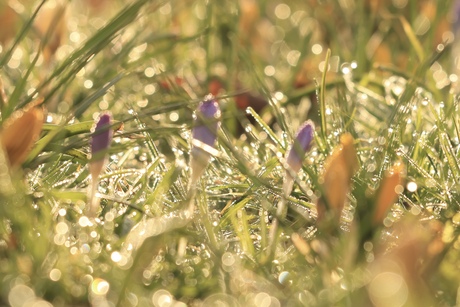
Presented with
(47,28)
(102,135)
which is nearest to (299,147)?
(102,135)

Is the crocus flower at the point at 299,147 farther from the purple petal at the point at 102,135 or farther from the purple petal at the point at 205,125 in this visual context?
the purple petal at the point at 102,135

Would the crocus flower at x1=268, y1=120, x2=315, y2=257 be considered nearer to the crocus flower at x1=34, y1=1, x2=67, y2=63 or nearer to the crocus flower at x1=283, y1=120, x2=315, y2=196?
the crocus flower at x1=283, y1=120, x2=315, y2=196

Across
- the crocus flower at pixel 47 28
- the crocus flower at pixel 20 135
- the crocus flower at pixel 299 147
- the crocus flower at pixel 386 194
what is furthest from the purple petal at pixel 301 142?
the crocus flower at pixel 47 28

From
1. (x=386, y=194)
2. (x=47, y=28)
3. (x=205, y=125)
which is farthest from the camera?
(x=47, y=28)

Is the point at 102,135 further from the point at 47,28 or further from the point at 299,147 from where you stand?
the point at 47,28

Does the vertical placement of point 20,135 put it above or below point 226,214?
above

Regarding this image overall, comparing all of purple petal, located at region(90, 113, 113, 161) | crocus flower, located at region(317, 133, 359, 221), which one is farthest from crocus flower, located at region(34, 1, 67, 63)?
crocus flower, located at region(317, 133, 359, 221)

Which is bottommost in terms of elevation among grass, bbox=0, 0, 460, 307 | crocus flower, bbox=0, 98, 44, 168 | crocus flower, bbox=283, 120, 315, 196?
grass, bbox=0, 0, 460, 307
